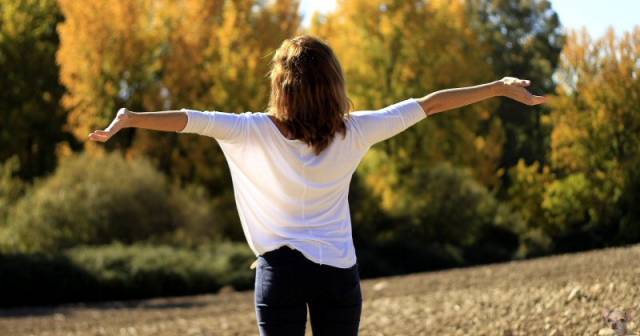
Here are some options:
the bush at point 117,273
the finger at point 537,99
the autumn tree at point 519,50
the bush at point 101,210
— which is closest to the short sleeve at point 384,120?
the finger at point 537,99

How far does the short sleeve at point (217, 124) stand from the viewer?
343 centimetres

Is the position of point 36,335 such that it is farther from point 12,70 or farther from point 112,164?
point 12,70

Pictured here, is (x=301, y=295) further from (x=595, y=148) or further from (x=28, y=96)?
(x=28, y=96)

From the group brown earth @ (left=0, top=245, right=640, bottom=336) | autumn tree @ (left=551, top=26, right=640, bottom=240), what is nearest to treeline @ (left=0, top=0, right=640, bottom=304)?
autumn tree @ (left=551, top=26, right=640, bottom=240)

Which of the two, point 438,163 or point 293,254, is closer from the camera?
point 293,254

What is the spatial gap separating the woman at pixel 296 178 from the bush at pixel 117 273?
1672 cm

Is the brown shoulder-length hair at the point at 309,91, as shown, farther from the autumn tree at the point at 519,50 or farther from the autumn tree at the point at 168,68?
the autumn tree at the point at 519,50

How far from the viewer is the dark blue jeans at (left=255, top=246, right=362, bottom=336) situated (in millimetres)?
3393

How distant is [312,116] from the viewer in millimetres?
3475

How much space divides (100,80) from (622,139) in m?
15.7

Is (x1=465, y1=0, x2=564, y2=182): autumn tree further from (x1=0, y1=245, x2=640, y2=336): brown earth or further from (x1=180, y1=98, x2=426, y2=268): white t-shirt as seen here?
(x1=180, y1=98, x2=426, y2=268): white t-shirt

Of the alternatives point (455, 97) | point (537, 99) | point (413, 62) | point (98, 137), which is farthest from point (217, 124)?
point (413, 62)

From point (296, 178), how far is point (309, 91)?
276mm

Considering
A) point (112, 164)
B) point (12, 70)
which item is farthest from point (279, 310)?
point (12, 70)
